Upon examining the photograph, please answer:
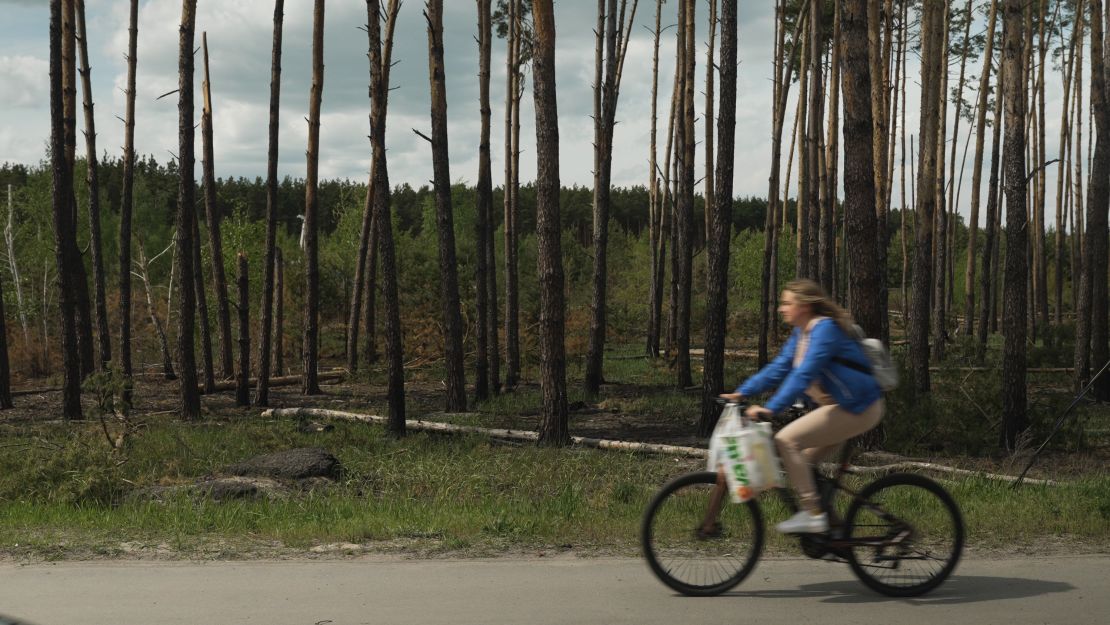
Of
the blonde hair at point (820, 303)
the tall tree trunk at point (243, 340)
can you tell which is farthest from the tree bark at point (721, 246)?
the tall tree trunk at point (243, 340)

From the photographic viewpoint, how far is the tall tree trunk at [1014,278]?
12992mm

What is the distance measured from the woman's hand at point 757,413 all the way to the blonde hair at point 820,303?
64cm

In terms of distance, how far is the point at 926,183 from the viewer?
20984 mm

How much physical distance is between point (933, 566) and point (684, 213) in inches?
566

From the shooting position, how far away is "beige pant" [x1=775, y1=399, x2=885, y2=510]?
5375 millimetres

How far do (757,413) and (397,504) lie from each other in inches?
186

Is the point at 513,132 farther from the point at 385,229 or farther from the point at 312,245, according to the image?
the point at 385,229

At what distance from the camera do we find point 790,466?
5434 millimetres

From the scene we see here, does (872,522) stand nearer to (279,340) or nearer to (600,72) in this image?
(600,72)

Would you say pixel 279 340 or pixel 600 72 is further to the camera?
pixel 279 340

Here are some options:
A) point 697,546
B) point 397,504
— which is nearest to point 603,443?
→ point 397,504

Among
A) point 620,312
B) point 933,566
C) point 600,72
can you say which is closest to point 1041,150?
point 620,312

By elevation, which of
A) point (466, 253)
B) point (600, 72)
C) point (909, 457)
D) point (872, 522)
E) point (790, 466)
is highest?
point (600, 72)

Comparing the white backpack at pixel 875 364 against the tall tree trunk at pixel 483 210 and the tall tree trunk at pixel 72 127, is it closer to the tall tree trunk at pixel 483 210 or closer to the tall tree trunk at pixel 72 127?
the tall tree trunk at pixel 483 210
